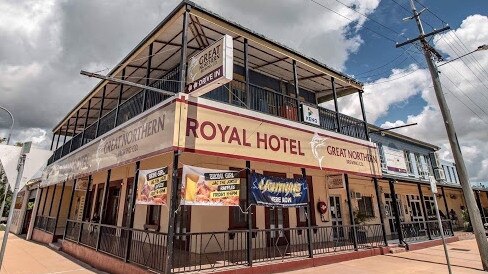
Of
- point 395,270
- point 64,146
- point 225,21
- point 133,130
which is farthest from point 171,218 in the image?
point 64,146

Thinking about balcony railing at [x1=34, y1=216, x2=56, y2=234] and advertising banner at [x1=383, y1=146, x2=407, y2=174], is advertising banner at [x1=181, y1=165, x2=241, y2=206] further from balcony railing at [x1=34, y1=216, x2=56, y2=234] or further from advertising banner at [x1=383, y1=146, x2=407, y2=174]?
advertising banner at [x1=383, y1=146, x2=407, y2=174]

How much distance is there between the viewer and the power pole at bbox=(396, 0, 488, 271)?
9.65 meters

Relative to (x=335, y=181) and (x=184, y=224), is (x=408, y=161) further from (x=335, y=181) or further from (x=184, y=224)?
(x=184, y=224)

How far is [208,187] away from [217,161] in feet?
11.2

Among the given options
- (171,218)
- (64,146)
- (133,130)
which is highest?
(64,146)

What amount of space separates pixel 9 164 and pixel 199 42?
22.5 ft

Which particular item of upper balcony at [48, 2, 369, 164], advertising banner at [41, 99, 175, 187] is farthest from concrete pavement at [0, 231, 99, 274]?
upper balcony at [48, 2, 369, 164]

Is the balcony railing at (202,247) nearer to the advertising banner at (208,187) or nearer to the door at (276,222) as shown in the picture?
the door at (276,222)

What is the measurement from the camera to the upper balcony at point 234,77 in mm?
8914

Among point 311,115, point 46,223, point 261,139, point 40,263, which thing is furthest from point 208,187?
point 46,223

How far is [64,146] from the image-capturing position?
1795 cm

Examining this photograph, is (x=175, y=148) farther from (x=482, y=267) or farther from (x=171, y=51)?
(x=482, y=267)

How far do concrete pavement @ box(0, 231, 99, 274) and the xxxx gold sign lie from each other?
616 centimetres

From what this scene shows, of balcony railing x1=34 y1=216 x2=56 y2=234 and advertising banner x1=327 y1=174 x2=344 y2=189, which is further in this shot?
balcony railing x1=34 y1=216 x2=56 y2=234
